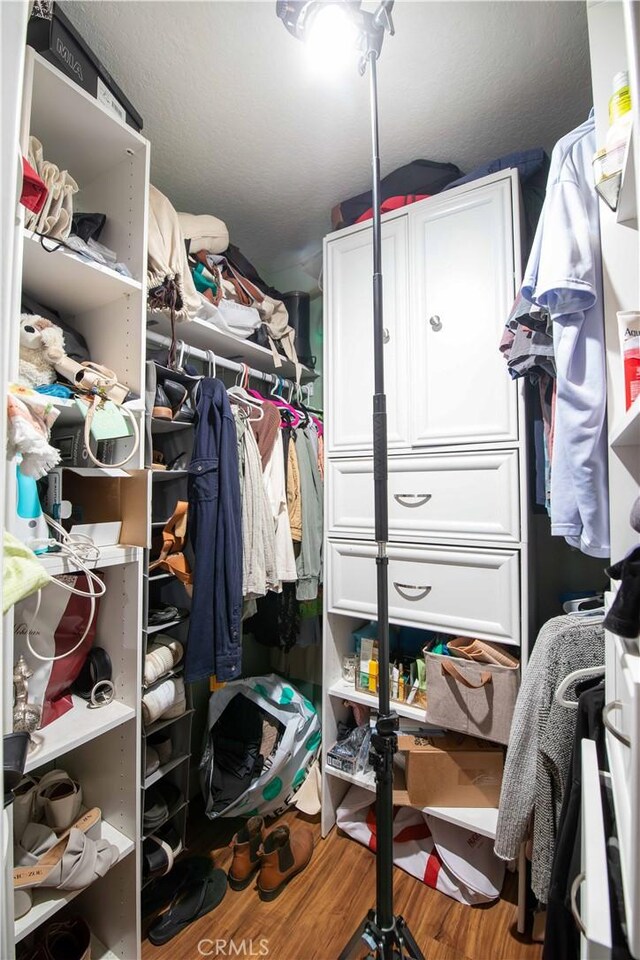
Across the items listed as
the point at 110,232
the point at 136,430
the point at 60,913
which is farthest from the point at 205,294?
the point at 60,913

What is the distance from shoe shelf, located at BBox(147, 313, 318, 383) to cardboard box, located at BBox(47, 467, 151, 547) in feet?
1.94

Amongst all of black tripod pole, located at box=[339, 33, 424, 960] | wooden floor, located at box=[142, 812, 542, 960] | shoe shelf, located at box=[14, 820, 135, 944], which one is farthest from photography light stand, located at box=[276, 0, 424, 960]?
shoe shelf, located at box=[14, 820, 135, 944]

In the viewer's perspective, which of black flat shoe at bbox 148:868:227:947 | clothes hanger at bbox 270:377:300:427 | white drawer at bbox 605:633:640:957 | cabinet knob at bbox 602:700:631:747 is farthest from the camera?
clothes hanger at bbox 270:377:300:427

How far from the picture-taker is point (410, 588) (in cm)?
138

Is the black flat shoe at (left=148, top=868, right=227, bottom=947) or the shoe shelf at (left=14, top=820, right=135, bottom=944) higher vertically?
the shoe shelf at (left=14, top=820, right=135, bottom=944)

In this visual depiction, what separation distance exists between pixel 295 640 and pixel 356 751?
47 centimetres

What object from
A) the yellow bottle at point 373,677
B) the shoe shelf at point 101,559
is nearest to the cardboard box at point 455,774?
the yellow bottle at point 373,677

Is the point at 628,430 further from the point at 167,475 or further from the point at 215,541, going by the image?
the point at 167,475

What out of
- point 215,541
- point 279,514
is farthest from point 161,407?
point 279,514

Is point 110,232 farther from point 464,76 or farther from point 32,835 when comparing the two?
point 32,835

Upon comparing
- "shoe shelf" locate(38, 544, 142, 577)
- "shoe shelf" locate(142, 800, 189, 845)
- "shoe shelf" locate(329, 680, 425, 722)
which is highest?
"shoe shelf" locate(38, 544, 142, 577)

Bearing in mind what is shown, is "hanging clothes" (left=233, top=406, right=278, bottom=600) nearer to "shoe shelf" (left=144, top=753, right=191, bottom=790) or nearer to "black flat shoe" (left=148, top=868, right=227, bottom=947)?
"shoe shelf" (left=144, top=753, right=191, bottom=790)

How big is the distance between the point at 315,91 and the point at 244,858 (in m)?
2.40

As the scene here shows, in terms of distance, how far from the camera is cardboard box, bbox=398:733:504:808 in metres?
1.26
